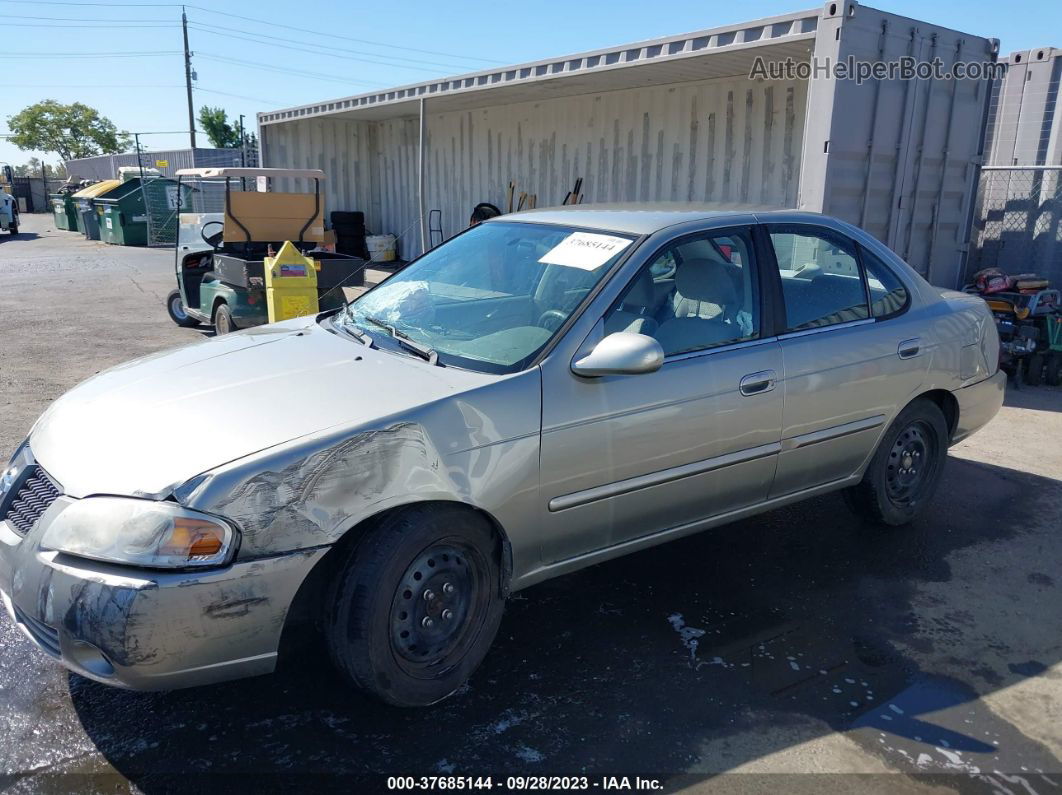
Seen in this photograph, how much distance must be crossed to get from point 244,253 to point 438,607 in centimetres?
748

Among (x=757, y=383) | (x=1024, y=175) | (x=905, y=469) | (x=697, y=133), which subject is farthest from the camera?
(x=697, y=133)

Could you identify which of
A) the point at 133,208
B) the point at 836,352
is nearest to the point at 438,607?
the point at 836,352

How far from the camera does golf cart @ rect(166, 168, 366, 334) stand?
8719mm

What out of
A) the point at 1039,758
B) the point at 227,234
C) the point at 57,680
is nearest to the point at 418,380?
the point at 57,680

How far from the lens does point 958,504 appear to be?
520cm

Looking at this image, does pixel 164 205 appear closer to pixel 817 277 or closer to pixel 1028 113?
pixel 1028 113

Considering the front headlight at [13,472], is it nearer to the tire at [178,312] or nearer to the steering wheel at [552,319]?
the steering wheel at [552,319]

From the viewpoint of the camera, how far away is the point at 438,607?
2977 mm

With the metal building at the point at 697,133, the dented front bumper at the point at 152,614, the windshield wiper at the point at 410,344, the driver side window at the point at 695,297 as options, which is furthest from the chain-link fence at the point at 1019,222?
the dented front bumper at the point at 152,614

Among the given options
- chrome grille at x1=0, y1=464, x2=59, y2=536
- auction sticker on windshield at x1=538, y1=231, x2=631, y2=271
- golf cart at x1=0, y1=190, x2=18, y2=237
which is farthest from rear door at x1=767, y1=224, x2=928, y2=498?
golf cart at x1=0, y1=190, x2=18, y2=237

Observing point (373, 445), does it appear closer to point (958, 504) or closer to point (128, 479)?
point (128, 479)

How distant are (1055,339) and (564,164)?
7.73 meters

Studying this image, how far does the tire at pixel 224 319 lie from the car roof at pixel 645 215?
547cm

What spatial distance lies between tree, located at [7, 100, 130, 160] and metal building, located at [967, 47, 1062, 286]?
279 feet
